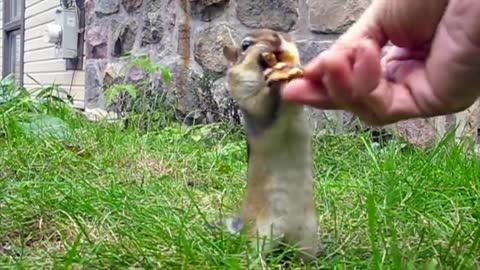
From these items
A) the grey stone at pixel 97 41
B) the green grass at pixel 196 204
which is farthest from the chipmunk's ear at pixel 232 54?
the grey stone at pixel 97 41

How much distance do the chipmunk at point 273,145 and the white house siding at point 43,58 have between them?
13.5 feet

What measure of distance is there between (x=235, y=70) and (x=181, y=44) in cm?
231

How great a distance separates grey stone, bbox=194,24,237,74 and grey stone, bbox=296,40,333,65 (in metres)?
0.31

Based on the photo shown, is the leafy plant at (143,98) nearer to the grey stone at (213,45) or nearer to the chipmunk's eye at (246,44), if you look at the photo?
the grey stone at (213,45)

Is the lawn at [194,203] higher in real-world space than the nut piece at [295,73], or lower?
lower

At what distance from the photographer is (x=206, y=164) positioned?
2.24 metres

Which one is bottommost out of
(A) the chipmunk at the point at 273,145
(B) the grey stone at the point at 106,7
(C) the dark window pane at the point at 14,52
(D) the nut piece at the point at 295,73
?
(C) the dark window pane at the point at 14,52

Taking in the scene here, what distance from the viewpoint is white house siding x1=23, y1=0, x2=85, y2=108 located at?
5.32 metres

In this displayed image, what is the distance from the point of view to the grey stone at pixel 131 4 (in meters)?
3.80

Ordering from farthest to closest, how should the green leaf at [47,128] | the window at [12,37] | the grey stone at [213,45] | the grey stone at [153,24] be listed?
the window at [12,37] → the grey stone at [153,24] → the grey stone at [213,45] → the green leaf at [47,128]

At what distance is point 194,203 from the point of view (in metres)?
1.40

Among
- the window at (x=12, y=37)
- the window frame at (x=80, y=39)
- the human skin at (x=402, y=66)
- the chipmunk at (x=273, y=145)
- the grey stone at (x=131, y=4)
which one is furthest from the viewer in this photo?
the window at (x=12, y=37)

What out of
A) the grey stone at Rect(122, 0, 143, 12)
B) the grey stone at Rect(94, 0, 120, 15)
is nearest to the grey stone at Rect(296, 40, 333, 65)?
the grey stone at Rect(122, 0, 143, 12)

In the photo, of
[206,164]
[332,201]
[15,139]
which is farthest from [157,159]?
[332,201]
